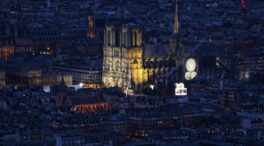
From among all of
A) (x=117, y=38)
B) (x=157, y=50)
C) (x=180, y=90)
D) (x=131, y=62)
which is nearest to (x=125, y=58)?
(x=131, y=62)

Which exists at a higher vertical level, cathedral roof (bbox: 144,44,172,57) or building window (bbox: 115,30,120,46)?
building window (bbox: 115,30,120,46)

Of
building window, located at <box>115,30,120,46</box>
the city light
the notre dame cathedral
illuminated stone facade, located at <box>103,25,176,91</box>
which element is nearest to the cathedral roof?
the notre dame cathedral

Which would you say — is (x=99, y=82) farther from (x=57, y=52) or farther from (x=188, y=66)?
(x=57, y=52)

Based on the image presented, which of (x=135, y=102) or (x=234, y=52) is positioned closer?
(x=135, y=102)

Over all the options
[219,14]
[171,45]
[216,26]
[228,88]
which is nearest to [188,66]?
[171,45]

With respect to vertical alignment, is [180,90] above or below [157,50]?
below

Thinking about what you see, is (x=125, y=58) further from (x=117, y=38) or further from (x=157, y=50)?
(x=157, y=50)

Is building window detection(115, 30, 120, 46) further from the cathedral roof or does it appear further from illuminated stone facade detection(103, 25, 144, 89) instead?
the cathedral roof

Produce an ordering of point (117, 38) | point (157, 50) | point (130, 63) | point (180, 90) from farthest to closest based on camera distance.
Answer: point (157, 50) → point (117, 38) → point (130, 63) → point (180, 90)
